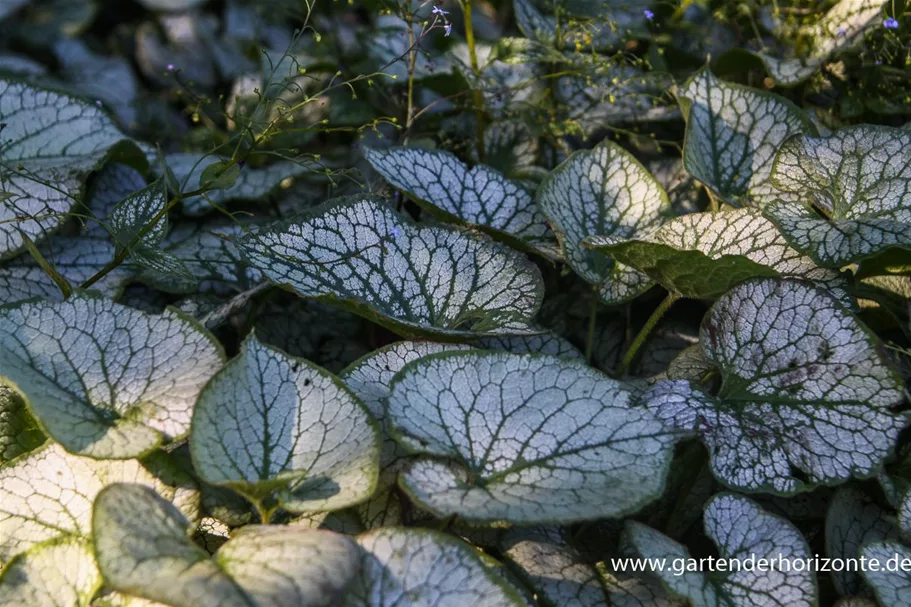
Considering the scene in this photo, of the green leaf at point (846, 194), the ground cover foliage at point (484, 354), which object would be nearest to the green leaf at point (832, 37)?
the ground cover foliage at point (484, 354)

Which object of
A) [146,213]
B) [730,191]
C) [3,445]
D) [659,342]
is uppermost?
[146,213]

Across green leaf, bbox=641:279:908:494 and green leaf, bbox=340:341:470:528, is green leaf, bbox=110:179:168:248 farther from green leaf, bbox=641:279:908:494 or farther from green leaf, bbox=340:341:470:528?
green leaf, bbox=641:279:908:494

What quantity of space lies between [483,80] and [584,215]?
1.81 feet

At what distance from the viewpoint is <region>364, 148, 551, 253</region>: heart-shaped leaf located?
1.55 meters

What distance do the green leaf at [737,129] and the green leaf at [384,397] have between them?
0.64 meters

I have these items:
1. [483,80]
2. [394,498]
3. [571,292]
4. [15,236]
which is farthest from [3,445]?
[483,80]

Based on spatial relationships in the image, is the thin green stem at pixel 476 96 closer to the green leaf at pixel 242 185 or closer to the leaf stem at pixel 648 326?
the green leaf at pixel 242 185

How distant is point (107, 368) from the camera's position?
3.87 ft

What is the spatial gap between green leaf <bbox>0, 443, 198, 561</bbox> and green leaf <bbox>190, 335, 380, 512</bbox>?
0.15 meters

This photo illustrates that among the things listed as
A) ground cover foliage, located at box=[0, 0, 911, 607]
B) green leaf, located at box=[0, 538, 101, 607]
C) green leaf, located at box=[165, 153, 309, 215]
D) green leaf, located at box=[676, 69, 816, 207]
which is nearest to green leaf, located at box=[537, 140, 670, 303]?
ground cover foliage, located at box=[0, 0, 911, 607]

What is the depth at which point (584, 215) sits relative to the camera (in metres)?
1.56

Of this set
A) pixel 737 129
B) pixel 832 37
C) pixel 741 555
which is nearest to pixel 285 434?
pixel 741 555

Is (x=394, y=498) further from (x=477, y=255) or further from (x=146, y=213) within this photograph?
(x=146, y=213)

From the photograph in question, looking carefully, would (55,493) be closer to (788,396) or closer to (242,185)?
(242,185)
